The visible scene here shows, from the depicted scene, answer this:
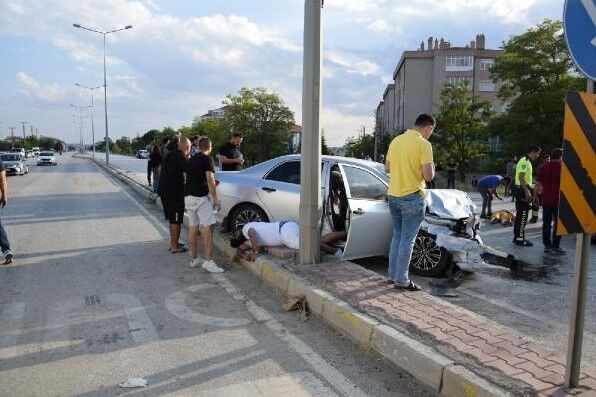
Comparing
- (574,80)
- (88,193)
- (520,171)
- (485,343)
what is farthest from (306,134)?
(574,80)

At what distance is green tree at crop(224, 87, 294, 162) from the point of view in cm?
6225

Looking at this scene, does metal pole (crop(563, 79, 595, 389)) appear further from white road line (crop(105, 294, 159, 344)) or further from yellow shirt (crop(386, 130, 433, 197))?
white road line (crop(105, 294, 159, 344))

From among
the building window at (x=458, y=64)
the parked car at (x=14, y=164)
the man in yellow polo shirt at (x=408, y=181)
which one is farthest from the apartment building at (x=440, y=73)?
the man in yellow polo shirt at (x=408, y=181)

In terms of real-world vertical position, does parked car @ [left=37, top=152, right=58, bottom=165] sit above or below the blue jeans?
below

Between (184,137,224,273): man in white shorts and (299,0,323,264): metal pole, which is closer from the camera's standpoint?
(299,0,323,264): metal pole

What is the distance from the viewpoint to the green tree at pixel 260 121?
62.2 metres

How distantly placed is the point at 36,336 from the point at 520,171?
894 centimetres

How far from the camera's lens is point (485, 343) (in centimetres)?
409

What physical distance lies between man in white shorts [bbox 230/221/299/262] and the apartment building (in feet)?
219

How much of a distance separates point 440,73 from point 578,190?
239 feet

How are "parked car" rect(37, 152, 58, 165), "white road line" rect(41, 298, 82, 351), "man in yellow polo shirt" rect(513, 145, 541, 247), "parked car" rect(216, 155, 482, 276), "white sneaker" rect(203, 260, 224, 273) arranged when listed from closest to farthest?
"white road line" rect(41, 298, 82, 351), "parked car" rect(216, 155, 482, 276), "white sneaker" rect(203, 260, 224, 273), "man in yellow polo shirt" rect(513, 145, 541, 247), "parked car" rect(37, 152, 58, 165)

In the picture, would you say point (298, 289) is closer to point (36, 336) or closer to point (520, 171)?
point (36, 336)

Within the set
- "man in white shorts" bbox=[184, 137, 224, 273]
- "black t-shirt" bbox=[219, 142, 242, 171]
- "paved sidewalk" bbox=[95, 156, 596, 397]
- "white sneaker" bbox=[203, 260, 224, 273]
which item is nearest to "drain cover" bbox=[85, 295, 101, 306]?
"white sneaker" bbox=[203, 260, 224, 273]

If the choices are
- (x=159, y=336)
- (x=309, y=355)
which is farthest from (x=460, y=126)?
(x=159, y=336)
